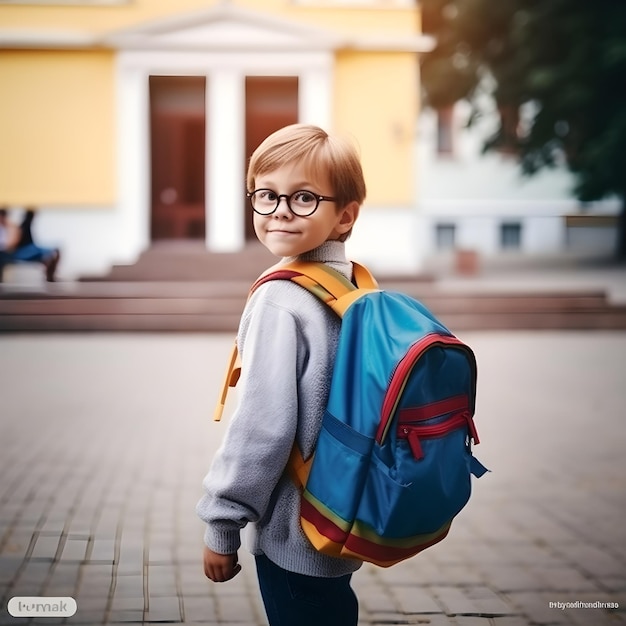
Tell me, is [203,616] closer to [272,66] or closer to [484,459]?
[484,459]

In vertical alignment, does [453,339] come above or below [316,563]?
above

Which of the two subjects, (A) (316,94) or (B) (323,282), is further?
(A) (316,94)

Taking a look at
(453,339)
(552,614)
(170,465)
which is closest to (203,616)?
(552,614)

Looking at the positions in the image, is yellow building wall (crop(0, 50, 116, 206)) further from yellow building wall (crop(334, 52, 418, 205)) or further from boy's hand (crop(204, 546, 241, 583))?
boy's hand (crop(204, 546, 241, 583))

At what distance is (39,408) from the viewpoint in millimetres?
7254

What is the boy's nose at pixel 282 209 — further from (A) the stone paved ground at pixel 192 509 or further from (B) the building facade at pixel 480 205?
(B) the building facade at pixel 480 205

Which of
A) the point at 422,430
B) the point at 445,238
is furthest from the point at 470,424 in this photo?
the point at 445,238

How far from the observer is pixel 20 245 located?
11.6m

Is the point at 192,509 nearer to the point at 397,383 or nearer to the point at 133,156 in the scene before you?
the point at 397,383

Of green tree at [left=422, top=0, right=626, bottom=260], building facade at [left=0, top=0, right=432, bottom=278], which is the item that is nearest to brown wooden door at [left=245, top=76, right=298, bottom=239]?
building facade at [left=0, top=0, right=432, bottom=278]

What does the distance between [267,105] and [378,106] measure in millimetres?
1782

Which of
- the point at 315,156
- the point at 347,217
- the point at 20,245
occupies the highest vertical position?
the point at 315,156

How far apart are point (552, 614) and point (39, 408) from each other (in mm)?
4841

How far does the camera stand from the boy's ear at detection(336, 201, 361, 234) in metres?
2.00
